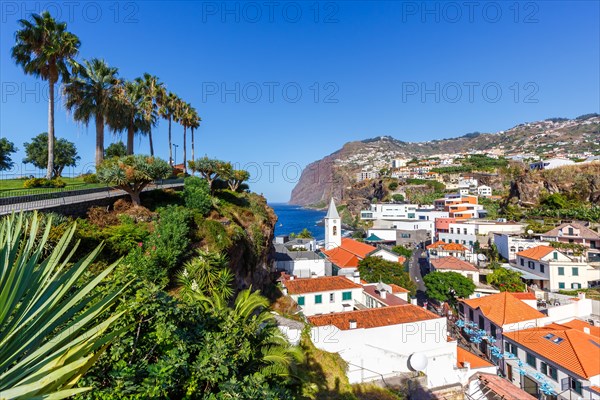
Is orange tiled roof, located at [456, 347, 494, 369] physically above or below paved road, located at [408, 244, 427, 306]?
above

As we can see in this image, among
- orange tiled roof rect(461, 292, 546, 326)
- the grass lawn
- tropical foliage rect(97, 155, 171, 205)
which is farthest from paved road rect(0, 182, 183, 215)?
orange tiled roof rect(461, 292, 546, 326)

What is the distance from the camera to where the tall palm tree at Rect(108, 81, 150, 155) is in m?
26.7

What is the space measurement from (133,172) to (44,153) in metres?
38.8

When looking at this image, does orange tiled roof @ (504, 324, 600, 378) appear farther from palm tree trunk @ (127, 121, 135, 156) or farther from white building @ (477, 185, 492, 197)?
white building @ (477, 185, 492, 197)

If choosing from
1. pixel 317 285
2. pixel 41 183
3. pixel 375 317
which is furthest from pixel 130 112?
pixel 375 317

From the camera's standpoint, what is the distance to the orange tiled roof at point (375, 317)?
1772 cm

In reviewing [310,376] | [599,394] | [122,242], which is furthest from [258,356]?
[599,394]

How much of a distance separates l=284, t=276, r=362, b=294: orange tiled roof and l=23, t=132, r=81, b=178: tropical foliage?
38786 millimetres

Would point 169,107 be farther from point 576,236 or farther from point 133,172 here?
point 576,236

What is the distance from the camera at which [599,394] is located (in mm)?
16672

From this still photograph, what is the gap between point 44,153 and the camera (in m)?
42.6

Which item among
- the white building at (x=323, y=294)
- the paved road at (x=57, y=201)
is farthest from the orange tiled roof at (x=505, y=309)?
the paved road at (x=57, y=201)

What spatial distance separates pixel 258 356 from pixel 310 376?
5990 mm

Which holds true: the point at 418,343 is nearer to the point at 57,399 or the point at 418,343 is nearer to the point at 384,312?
the point at 384,312
